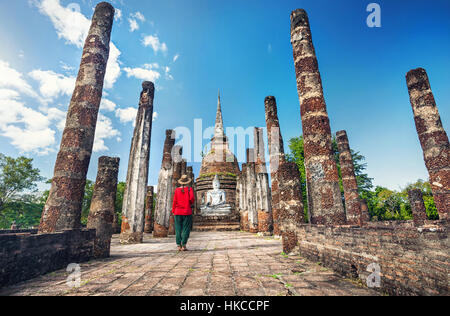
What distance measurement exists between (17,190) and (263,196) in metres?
25.4

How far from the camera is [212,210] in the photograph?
66.9 feet

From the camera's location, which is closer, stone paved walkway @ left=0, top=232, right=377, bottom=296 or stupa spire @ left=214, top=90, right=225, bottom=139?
stone paved walkway @ left=0, top=232, right=377, bottom=296

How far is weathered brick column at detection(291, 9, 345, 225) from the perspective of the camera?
17.6 feet

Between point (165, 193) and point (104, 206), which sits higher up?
point (165, 193)

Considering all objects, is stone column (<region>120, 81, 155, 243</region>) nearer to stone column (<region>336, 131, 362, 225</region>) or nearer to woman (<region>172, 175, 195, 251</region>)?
woman (<region>172, 175, 195, 251</region>)

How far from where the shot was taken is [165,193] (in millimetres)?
11258

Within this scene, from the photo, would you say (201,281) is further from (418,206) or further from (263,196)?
(418,206)

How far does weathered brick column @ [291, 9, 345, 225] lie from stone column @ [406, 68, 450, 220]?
507cm

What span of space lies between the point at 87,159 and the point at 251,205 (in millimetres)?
8383

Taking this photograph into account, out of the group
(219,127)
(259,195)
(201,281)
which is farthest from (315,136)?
(219,127)

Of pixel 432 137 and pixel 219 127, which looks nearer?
pixel 432 137

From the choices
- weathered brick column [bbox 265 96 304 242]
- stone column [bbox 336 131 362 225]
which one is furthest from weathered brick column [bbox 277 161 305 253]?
stone column [bbox 336 131 362 225]
